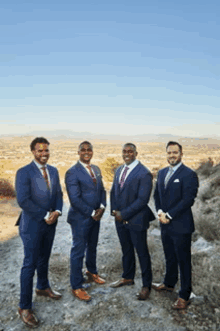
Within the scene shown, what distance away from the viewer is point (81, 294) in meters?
4.28

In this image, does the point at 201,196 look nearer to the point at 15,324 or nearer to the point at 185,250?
the point at 185,250

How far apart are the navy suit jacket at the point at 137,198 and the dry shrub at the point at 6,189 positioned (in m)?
10.7

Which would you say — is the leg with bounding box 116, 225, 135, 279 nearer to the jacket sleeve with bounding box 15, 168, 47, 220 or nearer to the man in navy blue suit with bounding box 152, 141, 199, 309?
the man in navy blue suit with bounding box 152, 141, 199, 309

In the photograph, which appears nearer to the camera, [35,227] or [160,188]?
[35,227]

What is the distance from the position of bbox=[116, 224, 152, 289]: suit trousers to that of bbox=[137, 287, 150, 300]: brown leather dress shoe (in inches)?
2.4

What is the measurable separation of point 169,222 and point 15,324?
2536 mm

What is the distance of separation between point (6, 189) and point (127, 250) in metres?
10.7

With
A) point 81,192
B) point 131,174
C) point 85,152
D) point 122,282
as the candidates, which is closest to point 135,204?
point 131,174

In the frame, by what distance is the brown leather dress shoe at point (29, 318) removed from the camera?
12.0 ft

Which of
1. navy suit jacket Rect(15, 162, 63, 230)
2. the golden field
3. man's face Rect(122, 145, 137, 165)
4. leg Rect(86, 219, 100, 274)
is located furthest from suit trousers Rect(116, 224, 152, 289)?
the golden field

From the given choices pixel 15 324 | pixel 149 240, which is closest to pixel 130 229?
pixel 15 324

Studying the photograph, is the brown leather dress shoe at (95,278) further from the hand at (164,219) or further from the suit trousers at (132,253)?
the hand at (164,219)

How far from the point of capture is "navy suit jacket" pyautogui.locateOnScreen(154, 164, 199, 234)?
3744 mm

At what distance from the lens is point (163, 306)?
4004 millimetres
